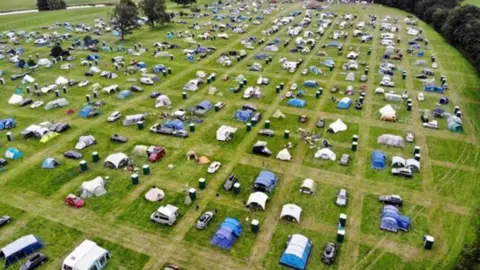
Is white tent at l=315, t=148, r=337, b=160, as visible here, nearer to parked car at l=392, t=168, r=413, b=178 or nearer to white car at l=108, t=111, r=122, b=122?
parked car at l=392, t=168, r=413, b=178

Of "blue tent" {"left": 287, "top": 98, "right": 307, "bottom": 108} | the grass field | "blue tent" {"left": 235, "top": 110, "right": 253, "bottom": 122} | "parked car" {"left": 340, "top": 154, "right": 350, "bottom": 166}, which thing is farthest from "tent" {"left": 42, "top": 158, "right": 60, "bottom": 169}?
"blue tent" {"left": 287, "top": 98, "right": 307, "bottom": 108}

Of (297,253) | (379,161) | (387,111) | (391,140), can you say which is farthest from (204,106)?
(297,253)

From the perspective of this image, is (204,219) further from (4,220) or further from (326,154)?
(4,220)

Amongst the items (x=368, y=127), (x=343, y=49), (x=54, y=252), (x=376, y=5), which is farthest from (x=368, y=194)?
(x=376, y=5)

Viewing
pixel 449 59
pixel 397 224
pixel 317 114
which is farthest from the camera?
pixel 449 59

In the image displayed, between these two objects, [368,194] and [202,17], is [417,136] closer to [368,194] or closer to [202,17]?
[368,194]

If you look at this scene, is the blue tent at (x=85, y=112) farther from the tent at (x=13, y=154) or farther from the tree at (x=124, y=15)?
the tree at (x=124, y=15)

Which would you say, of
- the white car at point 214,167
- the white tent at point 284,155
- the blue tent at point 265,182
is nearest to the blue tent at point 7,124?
the white car at point 214,167
